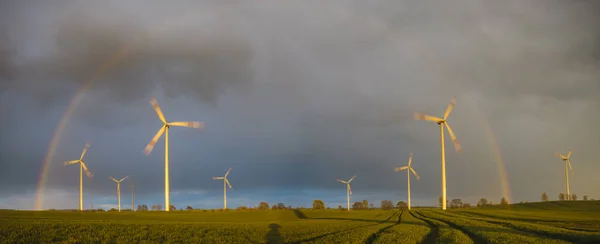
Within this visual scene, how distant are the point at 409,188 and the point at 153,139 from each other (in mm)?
107865

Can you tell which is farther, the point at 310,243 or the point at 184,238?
the point at 184,238

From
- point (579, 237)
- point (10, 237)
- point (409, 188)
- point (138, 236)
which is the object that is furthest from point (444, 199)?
point (10, 237)

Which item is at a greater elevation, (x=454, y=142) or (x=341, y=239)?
(x=454, y=142)

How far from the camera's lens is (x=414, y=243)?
34875mm

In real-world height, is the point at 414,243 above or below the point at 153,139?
below

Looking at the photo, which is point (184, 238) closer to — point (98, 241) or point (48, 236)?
point (98, 241)

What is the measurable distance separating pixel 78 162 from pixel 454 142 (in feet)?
338

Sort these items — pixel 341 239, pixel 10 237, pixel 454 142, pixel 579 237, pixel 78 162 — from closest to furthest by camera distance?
pixel 10 237 < pixel 341 239 < pixel 579 237 < pixel 454 142 < pixel 78 162

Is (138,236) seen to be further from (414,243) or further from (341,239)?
(414,243)

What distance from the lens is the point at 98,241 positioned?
33.4 meters

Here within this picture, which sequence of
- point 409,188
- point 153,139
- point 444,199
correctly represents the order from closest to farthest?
point 153,139 < point 444,199 < point 409,188

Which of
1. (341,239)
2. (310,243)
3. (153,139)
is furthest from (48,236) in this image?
(153,139)

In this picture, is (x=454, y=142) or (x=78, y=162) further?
(x=78, y=162)

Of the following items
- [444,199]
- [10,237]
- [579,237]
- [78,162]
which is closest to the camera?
[10,237]
